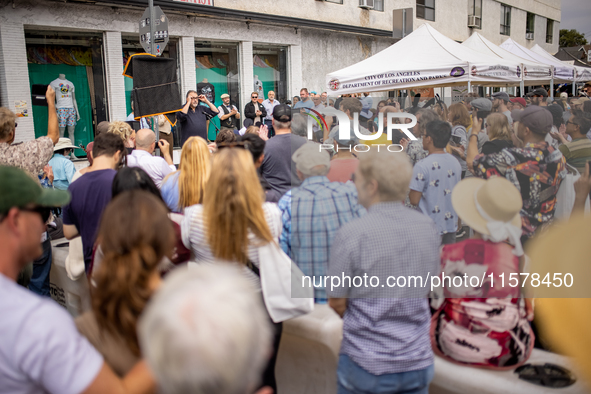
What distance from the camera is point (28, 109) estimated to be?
10.9 meters

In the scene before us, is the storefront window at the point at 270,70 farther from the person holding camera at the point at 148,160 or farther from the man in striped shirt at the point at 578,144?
the man in striped shirt at the point at 578,144

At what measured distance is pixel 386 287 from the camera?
2.12m

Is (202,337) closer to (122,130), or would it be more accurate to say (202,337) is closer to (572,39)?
(122,130)

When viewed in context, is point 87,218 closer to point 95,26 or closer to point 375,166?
point 375,166

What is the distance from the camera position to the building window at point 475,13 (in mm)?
26469

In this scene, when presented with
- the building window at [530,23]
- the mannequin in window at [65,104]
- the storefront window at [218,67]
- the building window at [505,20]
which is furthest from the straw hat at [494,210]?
the building window at [530,23]

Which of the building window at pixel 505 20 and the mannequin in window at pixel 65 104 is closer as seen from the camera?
the mannequin in window at pixel 65 104

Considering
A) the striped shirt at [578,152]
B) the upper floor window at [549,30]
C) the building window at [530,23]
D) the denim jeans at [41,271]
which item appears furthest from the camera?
the upper floor window at [549,30]

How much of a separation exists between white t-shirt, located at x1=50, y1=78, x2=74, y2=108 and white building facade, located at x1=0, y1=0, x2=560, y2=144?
17cm

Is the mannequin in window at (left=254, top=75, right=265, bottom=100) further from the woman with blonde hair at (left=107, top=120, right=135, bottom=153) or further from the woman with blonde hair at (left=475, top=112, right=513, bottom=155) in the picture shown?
the woman with blonde hair at (left=475, top=112, right=513, bottom=155)

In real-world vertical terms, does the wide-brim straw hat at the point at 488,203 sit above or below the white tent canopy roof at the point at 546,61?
below

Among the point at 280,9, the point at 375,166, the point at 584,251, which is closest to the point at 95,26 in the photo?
the point at 280,9

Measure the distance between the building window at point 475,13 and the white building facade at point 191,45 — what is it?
20.3ft

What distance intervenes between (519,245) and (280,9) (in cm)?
1525
